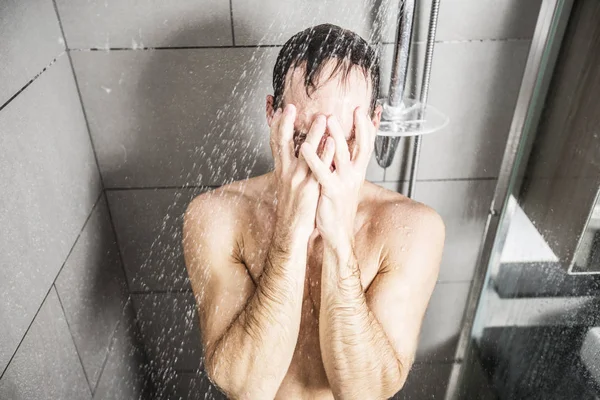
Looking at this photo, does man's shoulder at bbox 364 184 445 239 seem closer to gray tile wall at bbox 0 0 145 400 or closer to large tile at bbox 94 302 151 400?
gray tile wall at bbox 0 0 145 400

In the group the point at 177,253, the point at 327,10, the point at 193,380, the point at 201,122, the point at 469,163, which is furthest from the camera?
the point at 193,380

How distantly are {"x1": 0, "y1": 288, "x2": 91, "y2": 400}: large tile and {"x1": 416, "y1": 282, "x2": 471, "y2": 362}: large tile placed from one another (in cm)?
129

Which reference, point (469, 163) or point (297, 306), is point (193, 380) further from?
point (469, 163)

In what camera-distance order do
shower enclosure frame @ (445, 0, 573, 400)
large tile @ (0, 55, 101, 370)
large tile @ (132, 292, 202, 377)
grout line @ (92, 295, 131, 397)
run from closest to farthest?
large tile @ (0, 55, 101, 370), shower enclosure frame @ (445, 0, 573, 400), grout line @ (92, 295, 131, 397), large tile @ (132, 292, 202, 377)

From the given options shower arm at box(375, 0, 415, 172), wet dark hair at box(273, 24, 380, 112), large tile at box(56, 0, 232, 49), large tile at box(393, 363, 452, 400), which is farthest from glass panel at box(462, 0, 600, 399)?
large tile at box(56, 0, 232, 49)

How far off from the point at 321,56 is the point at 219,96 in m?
0.40

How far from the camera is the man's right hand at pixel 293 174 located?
1013 mm

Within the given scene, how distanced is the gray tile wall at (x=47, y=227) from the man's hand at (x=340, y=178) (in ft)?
2.02

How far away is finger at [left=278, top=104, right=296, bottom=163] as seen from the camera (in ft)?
3.34

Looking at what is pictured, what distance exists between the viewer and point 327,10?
A: 1.28 meters

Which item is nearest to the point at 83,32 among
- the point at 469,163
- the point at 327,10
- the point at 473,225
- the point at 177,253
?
the point at 327,10

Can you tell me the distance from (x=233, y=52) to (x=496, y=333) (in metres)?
1.34

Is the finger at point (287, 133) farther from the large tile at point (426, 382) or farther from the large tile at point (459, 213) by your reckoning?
the large tile at point (426, 382)

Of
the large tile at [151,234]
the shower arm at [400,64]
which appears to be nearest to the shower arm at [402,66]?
the shower arm at [400,64]
